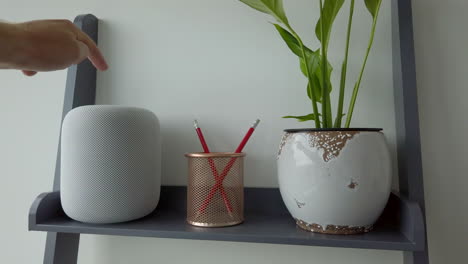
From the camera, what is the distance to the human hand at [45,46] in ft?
1.01

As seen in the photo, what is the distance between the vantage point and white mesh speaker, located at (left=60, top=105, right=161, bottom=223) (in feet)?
A: 1.65

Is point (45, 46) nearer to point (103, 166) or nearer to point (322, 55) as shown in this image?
point (103, 166)

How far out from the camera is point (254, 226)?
497mm

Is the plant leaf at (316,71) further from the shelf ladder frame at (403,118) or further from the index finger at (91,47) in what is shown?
the index finger at (91,47)

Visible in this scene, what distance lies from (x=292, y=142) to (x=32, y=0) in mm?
638

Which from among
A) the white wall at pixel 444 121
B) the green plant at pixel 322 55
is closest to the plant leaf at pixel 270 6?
the green plant at pixel 322 55

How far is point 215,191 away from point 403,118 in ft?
0.94

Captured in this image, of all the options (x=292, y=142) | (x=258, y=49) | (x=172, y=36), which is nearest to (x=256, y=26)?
(x=258, y=49)

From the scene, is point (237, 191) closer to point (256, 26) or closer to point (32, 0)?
point (256, 26)

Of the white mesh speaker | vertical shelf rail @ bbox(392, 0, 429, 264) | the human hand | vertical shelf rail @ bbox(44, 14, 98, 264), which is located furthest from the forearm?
vertical shelf rail @ bbox(392, 0, 429, 264)

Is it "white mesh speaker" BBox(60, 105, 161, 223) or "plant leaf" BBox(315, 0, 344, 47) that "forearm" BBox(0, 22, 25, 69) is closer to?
"white mesh speaker" BBox(60, 105, 161, 223)

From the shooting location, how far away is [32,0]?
2.37 feet

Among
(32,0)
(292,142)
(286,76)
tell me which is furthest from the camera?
(32,0)

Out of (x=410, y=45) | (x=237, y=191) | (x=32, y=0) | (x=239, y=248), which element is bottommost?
(x=239, y=248)
